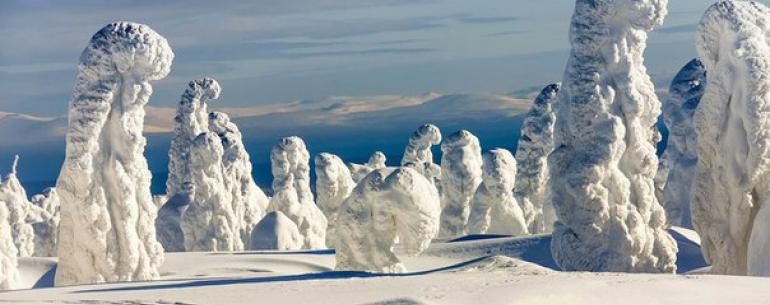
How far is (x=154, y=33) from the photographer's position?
20.1 m

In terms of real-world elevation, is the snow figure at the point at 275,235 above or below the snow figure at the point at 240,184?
below

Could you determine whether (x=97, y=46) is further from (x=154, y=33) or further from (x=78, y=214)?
(x=78, y=214)

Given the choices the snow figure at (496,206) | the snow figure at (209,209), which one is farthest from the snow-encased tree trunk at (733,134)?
the snow figure at (496,206)

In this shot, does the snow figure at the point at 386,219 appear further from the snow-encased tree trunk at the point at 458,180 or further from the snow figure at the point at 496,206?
the snow-encased tree trunk at the point at 458,180

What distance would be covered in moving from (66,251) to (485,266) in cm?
680

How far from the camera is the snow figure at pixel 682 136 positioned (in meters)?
33.5

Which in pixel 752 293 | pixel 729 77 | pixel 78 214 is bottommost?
pixel 752 293

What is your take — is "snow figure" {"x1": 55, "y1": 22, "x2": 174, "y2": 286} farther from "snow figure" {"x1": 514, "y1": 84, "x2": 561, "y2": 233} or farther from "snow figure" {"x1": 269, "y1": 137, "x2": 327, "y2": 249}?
"snow figure" {"x1": 514, "y1": 84, "x2": 561, "y2": 233}

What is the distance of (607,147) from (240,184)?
1834 centimetres

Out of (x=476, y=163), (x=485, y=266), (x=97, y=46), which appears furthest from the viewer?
(x=476, y=163)

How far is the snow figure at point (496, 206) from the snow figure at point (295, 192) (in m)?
4.15

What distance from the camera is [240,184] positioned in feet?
125

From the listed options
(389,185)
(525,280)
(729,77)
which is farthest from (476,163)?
(525,280)

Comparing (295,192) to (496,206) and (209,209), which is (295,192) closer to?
(209,209)
